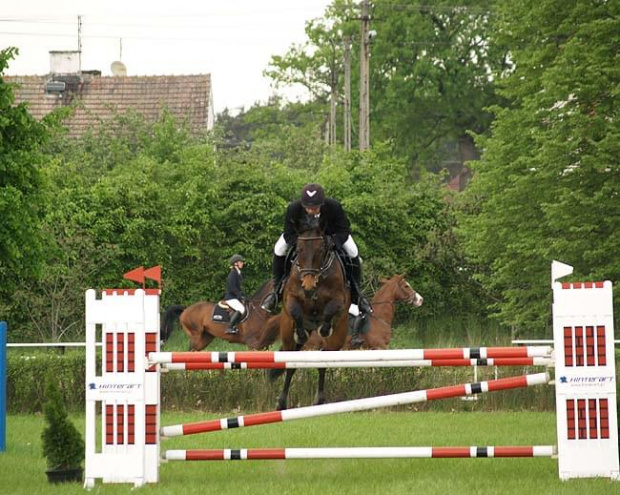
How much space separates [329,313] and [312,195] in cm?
117

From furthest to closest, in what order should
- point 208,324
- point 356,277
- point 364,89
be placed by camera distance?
point 364,89, point 208,324, point 356,277

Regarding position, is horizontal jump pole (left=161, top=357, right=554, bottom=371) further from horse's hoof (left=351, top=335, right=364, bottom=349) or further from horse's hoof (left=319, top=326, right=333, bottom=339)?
horse's hoof (left=351, top=335, right=364, bottom=349)

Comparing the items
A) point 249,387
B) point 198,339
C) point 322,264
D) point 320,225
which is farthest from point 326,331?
point 198,339

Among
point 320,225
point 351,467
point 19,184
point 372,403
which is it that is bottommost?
point 351,467

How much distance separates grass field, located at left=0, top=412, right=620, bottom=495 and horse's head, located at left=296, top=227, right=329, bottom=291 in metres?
1.69

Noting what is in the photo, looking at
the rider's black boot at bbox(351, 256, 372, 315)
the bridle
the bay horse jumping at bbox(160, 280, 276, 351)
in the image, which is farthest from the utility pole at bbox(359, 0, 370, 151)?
the bridle

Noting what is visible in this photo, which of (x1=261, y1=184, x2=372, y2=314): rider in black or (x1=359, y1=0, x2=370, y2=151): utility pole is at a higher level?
(x1=359, y1=0, x2=370, y2=151): utility pole

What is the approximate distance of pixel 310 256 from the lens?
11.7 meters

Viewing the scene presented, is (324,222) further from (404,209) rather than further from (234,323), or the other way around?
(404,209)

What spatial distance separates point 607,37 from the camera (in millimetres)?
24219

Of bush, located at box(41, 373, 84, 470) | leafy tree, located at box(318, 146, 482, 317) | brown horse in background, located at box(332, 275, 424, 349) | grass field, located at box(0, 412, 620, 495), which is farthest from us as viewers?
leafy tree, located at box(318, 146, 482, 317)

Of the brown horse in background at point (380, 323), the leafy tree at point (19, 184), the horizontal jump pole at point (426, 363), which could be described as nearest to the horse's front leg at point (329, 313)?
the horizontal jump pole at point (426, 363)

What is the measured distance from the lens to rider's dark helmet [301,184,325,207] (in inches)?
456

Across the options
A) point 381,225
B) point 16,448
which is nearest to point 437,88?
point 381,225
